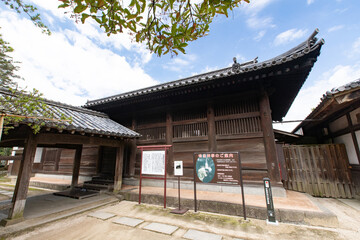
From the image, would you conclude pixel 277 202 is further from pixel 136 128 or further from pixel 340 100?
pixel 136 128

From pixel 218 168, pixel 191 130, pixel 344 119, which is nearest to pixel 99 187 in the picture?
pixel 191 130

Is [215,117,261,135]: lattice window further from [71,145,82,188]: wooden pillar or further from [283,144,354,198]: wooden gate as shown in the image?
[71,145,82,188]: wooden pillar

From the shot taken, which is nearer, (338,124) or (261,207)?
(261,207)

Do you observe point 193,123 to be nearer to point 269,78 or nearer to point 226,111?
point 226,111

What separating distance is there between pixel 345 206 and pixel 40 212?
9521 millimetres

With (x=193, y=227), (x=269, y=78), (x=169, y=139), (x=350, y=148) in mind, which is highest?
(x=269, y=78)

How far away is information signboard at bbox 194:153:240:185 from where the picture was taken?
4360mm

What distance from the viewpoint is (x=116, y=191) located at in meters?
6.35

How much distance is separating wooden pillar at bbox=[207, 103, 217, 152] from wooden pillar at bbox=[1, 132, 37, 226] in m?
5.79

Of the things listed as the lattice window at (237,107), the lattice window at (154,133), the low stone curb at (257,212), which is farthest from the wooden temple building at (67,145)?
the lattice window at (237,107)

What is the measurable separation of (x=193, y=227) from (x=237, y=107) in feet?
15.1

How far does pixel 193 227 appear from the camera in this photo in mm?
3652

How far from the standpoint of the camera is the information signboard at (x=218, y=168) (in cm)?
436

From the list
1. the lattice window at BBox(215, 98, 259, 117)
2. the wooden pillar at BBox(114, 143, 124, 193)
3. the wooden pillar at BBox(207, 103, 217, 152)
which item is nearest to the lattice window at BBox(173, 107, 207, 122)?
the wooden pillar at BBox(207, 103, 217, 152)
